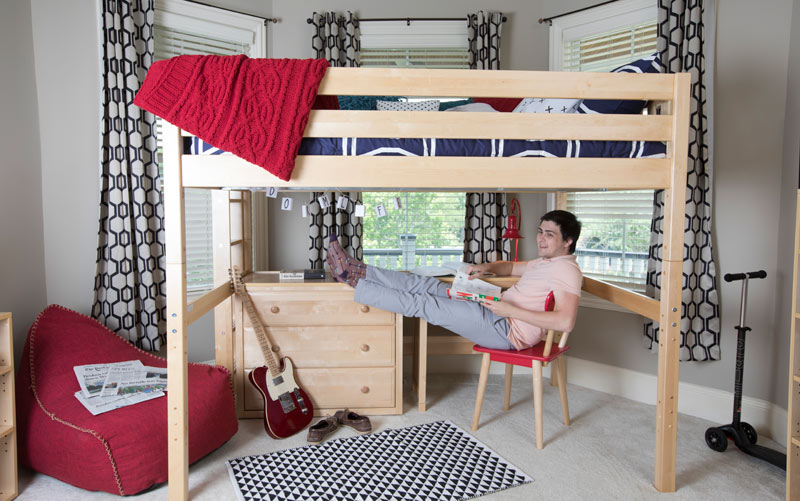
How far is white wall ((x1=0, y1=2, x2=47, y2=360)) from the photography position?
8.37 feet

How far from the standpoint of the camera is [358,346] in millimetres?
2879

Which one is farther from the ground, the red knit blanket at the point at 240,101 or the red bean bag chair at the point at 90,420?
the red knit blanket at the point at 240,101

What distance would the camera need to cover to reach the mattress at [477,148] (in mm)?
2012

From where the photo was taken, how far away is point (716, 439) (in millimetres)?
2541

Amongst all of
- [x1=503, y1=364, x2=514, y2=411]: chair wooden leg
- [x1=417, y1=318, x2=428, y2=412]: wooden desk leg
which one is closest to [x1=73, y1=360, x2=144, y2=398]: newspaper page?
[x1=417, y1=318, x2=428, y2=412]: wooden desk leg

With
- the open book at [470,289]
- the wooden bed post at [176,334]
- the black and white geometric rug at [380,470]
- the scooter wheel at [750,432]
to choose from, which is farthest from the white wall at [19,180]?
the scooter wheel at [750,432]

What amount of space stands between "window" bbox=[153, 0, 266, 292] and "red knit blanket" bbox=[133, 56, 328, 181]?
147 centimetres

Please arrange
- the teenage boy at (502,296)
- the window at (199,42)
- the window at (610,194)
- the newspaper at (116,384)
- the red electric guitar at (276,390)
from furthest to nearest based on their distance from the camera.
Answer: the window at (199,42), the window at (610,194), the red electric guitar at (276,390), the teenage boy at (502,296), the newspaper at (116,384)

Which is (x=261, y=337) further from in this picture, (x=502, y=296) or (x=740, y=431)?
(x=740, y=431)

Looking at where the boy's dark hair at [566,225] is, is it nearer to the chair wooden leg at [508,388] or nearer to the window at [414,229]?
the chair wooden leg at [508,388]

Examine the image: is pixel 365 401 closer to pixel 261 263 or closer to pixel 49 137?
pixel 261 263

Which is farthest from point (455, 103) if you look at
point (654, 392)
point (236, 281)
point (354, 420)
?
point (654, 392)

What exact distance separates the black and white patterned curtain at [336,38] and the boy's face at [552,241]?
5.52ft

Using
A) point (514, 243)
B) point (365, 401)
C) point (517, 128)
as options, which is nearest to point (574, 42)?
point (514, 243)
